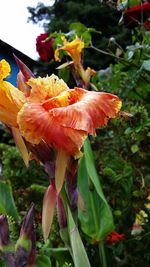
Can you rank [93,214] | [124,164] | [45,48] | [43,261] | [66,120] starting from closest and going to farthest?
[66,120] → [43,261] → [93,214] → [124,164] → [45,48]

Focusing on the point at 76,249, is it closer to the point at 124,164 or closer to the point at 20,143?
the point at 20,143

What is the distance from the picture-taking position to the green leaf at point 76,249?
67 centimetres

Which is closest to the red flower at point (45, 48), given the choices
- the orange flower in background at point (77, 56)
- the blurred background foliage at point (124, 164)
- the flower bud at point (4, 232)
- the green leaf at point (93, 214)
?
the blurred background foliage at point (124, 164)

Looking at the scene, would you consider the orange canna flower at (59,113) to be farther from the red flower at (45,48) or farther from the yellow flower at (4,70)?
the red flower at (45,48)

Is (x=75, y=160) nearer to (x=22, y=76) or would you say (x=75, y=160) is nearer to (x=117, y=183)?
(x=22, y=76)

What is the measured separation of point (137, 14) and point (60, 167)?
976 millimetres

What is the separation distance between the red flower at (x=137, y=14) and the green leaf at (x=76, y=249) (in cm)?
98

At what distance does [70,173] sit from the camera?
2.31 feet

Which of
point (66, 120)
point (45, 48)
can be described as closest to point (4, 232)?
point (66, 120)

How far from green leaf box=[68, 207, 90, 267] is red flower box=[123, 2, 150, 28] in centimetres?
98

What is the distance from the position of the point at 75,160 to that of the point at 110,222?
0.52 m

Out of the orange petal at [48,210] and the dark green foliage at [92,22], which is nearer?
the orange petal at [48,210]

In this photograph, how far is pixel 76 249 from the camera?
2.22 ft

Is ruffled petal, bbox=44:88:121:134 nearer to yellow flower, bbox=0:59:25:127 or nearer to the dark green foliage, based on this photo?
yellow flower, bbox=0:59:25:127
